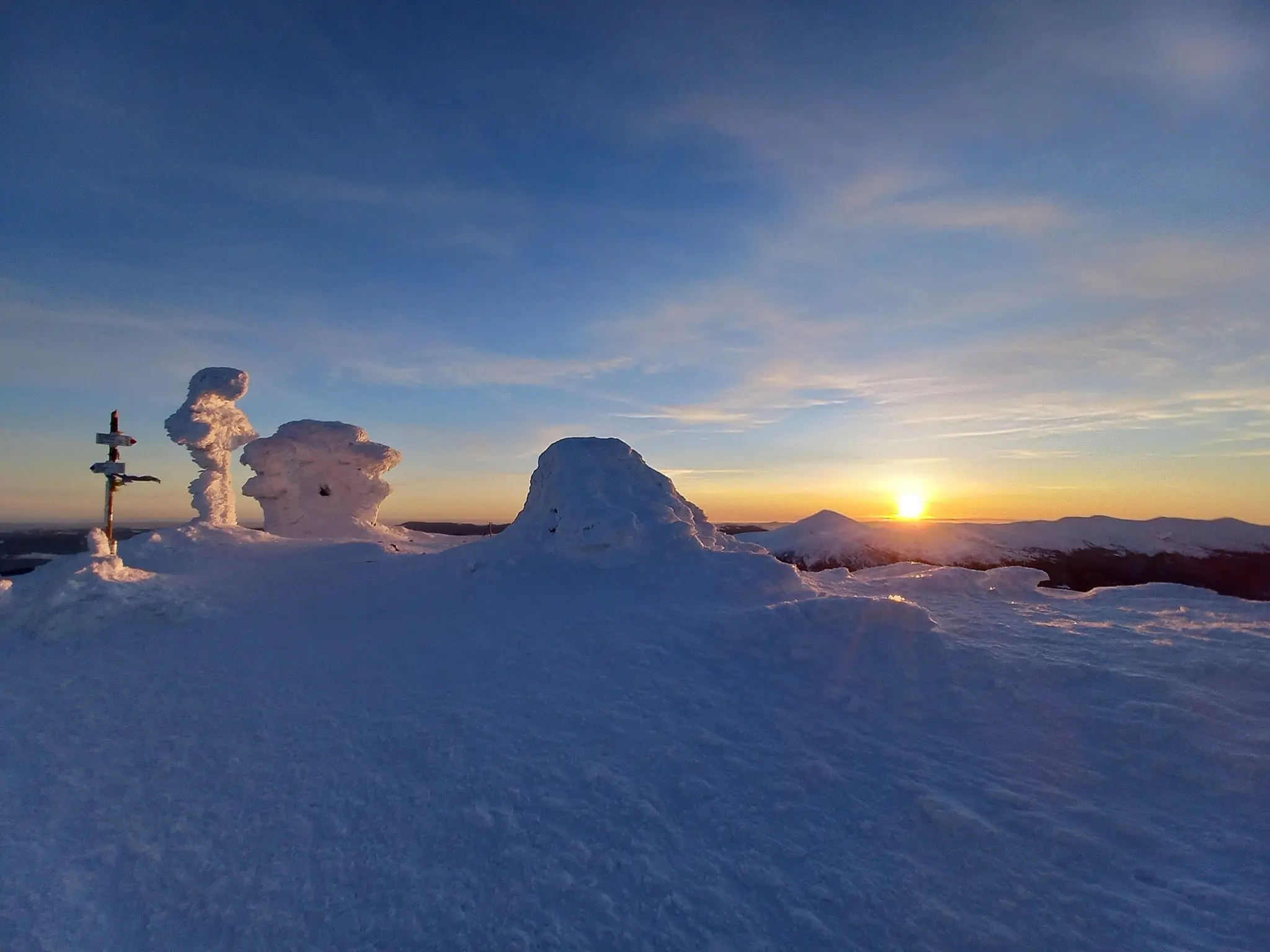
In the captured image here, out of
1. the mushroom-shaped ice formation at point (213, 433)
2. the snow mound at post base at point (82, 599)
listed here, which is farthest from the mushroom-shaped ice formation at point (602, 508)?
the mushroom-shaped ice formation at point (213, 433)

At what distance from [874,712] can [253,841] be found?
8.64 metres

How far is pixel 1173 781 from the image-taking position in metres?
9.16

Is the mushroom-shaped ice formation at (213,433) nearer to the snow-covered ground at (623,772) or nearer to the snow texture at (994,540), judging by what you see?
the snow-covered ground at (623,772)

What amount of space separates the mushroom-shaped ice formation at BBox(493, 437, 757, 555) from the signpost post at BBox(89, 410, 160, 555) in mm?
10136

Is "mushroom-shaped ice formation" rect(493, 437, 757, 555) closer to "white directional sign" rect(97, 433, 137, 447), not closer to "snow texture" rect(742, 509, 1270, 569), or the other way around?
"white directional sign" rect(97, 433, 137, 447)

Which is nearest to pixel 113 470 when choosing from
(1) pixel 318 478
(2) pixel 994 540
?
(1) pixel 318 478

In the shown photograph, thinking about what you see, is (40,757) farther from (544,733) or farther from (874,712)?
(874,712)

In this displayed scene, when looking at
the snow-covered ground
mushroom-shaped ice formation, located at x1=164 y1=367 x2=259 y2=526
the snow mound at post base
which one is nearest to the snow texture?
the snow-covered ground

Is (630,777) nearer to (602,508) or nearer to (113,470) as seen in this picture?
(602,508)

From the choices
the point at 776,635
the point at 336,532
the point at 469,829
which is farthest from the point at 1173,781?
the point at 336,532

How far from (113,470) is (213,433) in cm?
929

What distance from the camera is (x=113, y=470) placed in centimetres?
1798

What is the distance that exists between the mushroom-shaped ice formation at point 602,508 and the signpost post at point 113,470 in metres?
10.1

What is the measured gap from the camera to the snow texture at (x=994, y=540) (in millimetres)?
40000
